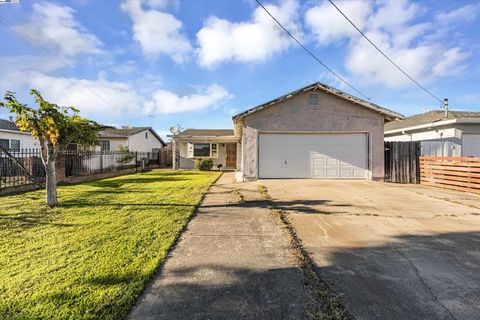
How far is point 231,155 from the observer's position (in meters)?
20.9

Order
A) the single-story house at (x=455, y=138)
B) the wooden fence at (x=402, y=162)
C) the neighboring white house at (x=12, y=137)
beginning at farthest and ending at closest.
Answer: the neighboring white house at (x=12, y=137) → the single-story house at (x=455, y=138) → the wooden fence at (x=402, y=162)

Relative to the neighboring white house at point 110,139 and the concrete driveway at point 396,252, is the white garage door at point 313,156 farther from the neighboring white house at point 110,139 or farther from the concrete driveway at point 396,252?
the neighboring white house at point 110,139

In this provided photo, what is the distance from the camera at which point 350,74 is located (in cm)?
1377

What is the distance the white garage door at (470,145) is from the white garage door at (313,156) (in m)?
5.83

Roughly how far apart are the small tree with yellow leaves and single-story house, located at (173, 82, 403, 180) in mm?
6733

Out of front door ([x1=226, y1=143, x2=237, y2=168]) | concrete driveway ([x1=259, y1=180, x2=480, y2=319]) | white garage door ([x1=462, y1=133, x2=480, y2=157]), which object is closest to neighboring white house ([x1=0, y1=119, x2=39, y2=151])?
front door ([x1=226, y1=143, x2=237, y2=168])

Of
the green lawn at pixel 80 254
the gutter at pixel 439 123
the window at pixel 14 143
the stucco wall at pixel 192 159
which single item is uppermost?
the gutter at pixel 439 123

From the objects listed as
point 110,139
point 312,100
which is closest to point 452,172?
point 312,100

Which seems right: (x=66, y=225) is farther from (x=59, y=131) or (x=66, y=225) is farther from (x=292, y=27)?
(x=292, y=27)

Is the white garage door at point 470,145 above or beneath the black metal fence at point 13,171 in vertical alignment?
above

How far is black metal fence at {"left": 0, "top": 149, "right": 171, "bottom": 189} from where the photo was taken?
28.9 ft

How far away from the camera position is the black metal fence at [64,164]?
881 cm

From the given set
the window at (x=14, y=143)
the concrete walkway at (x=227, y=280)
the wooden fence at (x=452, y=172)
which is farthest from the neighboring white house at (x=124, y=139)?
the wooden fence at (x=452, y=172)

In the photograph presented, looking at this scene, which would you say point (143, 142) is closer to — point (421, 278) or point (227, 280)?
point (227, 280)
